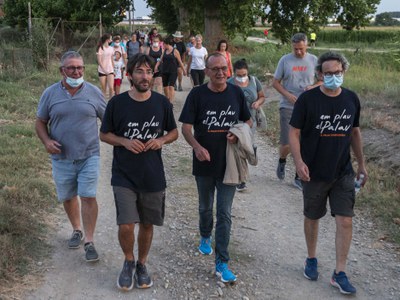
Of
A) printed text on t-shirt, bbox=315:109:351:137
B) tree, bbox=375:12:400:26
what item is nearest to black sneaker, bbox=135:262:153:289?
printed text on t-shirt, bbox=315:109:351:137

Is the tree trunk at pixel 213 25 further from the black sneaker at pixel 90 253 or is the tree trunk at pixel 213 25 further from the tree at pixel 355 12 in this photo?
the black sneaker at pixel 90 253

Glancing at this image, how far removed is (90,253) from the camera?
4926mm

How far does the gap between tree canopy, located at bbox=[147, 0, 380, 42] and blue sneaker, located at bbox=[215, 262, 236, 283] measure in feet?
60.2

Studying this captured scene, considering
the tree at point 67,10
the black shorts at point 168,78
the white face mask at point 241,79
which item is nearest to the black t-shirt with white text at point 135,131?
the white face mask at point 241,79

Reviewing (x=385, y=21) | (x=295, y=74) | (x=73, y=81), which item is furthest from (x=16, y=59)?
(x=385, y=21)

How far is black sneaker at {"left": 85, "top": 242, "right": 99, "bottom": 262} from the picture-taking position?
16.1ft

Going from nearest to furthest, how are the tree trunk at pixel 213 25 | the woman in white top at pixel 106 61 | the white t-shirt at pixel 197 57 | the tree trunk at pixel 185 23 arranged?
the woman in white top at pixel 106 61 < the white t-shirt at pixel 197 57 < the tree trunk at pixel 213 25 < the tree trunk at pixel 185 23

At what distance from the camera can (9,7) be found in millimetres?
33500

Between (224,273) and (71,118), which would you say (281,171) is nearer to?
(224,273)

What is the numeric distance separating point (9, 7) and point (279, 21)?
17861 mm

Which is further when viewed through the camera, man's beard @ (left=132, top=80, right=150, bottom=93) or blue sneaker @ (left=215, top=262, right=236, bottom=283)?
blue sneaker @ (left=215, top=262, right=236, bottom=283)

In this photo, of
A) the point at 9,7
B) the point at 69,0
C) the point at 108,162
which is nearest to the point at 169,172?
the point at 108,162

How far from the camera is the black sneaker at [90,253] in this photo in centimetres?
491

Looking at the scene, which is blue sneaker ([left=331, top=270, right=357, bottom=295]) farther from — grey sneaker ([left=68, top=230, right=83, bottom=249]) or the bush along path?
grey sneaker ([left=68, top=230, right=83, bottom=249])
